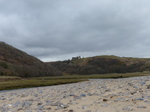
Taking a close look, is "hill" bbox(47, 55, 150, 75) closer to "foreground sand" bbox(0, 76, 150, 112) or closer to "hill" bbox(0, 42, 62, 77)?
"hill" bbox(0, 42, 62, 77)

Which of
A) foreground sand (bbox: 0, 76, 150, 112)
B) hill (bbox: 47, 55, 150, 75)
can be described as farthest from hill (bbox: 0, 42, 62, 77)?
foreground sand (bbox: 0, 76, 150, 112)

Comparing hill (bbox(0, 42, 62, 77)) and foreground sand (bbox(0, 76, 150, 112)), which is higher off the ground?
hill (bbox(0, 42, 62, 77))

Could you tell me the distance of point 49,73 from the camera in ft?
468

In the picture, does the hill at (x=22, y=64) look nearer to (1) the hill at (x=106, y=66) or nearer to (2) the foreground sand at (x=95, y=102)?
(1) the hill at (x=106, y=66)

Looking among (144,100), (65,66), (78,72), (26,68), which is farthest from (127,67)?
(144,100)

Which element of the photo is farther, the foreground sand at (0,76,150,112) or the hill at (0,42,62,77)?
the hill at (0,42,62,77)

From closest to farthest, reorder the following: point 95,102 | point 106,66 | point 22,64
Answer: point 95,102 → point 22,64 → point 106,66

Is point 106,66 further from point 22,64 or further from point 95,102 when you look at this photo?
point 95,102

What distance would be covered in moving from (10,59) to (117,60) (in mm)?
112779

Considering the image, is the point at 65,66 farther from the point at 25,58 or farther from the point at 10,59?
the point at 10,59

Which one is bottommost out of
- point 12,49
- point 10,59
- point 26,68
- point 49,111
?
point 49,111

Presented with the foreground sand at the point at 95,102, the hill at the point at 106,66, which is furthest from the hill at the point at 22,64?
the foreground sand at the point at 95,102

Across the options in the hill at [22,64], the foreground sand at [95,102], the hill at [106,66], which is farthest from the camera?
the hill at [106,66]

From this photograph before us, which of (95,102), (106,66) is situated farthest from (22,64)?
(95,102)
